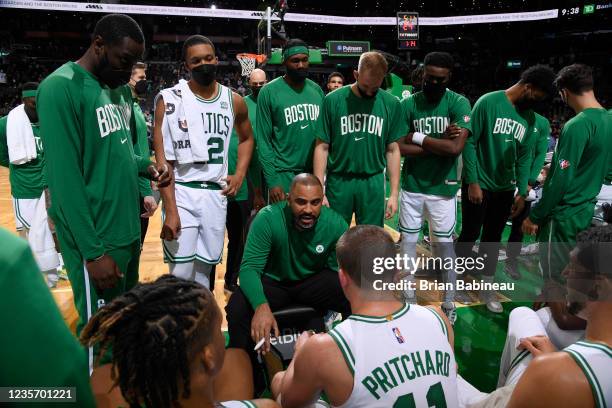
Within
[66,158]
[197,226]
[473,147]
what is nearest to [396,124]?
[473,147]

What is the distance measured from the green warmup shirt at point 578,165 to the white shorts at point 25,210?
4280mm

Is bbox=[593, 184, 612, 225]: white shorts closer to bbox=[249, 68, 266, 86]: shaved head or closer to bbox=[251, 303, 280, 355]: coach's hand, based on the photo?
bbox=[251, 303, 280, 355]: coach's hand

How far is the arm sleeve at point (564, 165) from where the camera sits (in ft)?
9.94

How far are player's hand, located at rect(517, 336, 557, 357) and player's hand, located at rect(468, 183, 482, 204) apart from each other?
2.07 m

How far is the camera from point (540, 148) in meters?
4.57

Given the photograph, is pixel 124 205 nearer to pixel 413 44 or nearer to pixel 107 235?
pixel 107 235

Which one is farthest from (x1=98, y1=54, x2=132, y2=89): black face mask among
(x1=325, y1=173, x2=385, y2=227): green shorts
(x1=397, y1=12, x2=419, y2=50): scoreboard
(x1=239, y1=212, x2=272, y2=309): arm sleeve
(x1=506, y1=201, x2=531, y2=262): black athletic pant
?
(x1=397, y1=12, x2=419, y2=50): scoreboard

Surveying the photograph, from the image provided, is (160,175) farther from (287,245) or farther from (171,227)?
(287,245)

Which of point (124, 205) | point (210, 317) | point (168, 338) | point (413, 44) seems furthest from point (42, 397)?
point (413, 44)

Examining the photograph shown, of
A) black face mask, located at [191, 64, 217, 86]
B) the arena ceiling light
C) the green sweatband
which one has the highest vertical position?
the arena ceiling light

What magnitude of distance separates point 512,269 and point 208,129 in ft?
11.7

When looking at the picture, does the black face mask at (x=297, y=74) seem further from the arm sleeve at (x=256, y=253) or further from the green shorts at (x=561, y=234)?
the green shorts at (x=561, y=234)

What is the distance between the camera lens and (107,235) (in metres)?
2.18

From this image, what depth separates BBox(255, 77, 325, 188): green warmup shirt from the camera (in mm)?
3543
